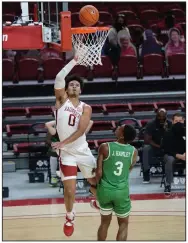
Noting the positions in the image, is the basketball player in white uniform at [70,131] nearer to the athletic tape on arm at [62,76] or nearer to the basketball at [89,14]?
the athletic tape on arm at [62,76]

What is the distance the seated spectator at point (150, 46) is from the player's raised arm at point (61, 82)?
7006mm

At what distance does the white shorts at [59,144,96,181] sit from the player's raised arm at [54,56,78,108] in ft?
1.67

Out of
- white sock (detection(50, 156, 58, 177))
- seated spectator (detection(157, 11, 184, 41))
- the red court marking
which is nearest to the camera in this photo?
the red court marking

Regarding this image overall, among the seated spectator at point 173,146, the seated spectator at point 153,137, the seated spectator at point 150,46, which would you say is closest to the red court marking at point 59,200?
the seated spectator at point 173,146

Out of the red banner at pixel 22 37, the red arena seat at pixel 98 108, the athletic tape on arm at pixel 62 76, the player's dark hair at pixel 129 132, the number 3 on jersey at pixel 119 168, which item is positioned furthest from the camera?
the red arena seat at pixel 98 108

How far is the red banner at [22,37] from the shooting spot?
25.6ft

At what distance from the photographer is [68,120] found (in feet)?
24.7

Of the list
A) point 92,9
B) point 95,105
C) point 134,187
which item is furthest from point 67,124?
point 95,105

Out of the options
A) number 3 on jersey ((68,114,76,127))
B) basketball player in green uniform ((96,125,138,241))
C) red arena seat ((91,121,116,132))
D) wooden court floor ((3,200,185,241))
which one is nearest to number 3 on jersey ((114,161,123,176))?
basketball player in green uniform ((96,125,138,241))

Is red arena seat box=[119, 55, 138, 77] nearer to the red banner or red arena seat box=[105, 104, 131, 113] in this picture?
red arena seat box=[105, 104, 131, 113]

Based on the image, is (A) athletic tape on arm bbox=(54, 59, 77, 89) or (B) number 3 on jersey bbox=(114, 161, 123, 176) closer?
(B) number 3 on jersey bbox=(114, 161, 123, 176)

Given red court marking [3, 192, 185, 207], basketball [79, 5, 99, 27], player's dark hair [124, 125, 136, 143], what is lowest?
red court marking [3, 192, 185, 207]

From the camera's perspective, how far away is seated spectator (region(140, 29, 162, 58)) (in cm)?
1445

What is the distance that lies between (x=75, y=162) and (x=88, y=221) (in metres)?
1.94
